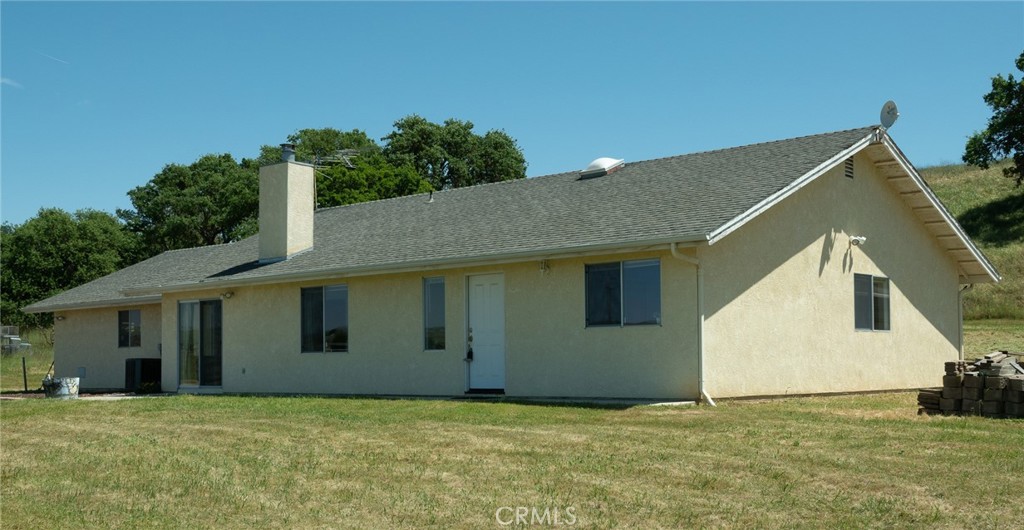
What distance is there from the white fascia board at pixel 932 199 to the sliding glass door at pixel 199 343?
46.5 ft

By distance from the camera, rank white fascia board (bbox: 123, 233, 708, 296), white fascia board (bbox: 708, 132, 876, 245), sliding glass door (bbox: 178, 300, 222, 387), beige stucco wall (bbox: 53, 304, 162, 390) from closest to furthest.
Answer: white fascia board (bbox: 708, 132, 876, 245), white fascia board (bbox: 123, 233, 708, 296), sliding glass door (bbox: 178, 300, 222, 387), beige stucco wall (bbox: 53, 304, 162, 390)

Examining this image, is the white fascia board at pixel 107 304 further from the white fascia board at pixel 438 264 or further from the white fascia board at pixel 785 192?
the white fascia board at pixel 785 192

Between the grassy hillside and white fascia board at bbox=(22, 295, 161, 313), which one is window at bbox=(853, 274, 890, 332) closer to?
white fascia board at bbox=(22, 295, 161, 313)

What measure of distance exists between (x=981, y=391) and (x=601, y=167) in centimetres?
897

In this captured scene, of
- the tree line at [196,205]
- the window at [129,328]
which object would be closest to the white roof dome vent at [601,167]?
the window at [129,328]

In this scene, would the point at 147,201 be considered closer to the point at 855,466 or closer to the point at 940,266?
the point at 940,266

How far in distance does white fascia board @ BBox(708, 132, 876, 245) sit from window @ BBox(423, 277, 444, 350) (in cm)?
538

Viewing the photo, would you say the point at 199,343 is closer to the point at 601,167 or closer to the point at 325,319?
the point at 325,319

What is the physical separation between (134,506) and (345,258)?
40.2ft

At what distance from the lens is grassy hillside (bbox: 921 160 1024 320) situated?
3872cm

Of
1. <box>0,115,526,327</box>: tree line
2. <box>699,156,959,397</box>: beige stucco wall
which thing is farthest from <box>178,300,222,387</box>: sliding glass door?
<box>0,115,526,327</box>: tree line

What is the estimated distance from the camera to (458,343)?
60.0 feet

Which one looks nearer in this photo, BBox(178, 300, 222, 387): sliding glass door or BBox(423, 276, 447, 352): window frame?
BBox(423, 276, 447, 352): window frame
